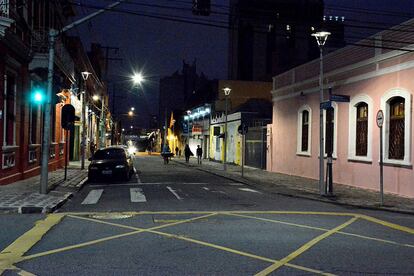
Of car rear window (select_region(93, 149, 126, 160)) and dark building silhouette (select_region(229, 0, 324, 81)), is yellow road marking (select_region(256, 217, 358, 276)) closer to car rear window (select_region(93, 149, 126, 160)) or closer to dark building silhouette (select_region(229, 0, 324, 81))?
car rear window (select_region(93, 149, 126, 160))

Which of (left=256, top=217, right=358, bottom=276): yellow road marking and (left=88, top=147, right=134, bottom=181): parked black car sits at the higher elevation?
(left=88, top=147, right=134, bottom=181): parked black car

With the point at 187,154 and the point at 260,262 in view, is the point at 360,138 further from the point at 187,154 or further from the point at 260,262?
the point at 187,154

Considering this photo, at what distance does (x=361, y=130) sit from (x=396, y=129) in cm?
242

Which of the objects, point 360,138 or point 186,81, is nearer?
point 360,138

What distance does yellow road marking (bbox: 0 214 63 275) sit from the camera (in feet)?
23.3

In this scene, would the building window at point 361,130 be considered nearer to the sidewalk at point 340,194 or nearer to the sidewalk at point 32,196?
the sidewalk at point 340,194

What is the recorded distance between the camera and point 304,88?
2617cm

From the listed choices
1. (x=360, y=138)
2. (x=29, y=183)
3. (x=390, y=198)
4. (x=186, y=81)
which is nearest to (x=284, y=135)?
(x=360, y=138)

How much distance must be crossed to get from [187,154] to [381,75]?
2503cm

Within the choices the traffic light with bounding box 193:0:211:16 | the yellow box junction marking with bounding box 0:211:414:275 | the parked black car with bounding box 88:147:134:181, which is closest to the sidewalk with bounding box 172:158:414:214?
the yellow box junction marking with bounding box 0:211:414:275

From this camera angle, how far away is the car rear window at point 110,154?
22672mm

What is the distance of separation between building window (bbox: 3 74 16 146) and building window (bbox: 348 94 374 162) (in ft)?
43.0

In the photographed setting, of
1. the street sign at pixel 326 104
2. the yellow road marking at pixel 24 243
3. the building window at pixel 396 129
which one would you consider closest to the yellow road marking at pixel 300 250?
the yellow road marking at pixel 24 243

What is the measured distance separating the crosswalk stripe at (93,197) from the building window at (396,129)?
10.2 m
